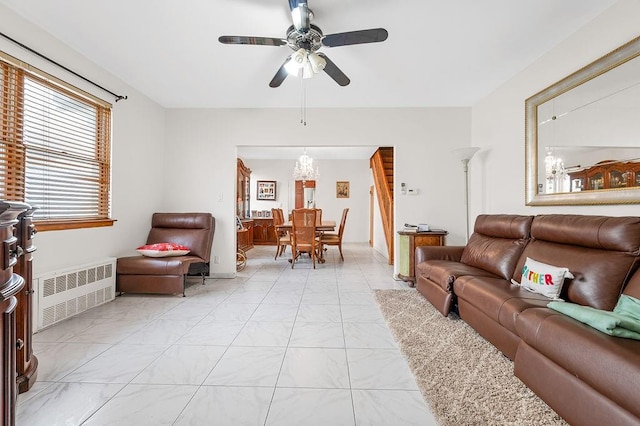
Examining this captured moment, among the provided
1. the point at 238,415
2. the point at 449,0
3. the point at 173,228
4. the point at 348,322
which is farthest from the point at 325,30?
the point at 173,228

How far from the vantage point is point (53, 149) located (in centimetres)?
252

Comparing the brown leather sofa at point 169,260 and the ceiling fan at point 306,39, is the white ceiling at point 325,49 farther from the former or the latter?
the brown leather sofa at point 169,260

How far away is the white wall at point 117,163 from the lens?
235 centimetres

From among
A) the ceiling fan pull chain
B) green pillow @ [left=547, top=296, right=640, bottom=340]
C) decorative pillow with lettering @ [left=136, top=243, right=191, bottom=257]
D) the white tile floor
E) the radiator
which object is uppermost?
the ceiling fan pull chain

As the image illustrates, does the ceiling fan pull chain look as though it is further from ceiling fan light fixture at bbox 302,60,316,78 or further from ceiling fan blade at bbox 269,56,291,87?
ceiling fan light fixture at bbox 302,60,316,78

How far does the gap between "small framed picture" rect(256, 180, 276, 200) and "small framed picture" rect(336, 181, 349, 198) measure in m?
1.90

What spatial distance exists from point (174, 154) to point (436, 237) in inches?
154

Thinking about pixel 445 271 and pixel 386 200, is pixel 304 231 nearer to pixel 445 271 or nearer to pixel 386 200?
pixel 386 200

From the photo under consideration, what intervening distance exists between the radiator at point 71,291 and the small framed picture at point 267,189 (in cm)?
540

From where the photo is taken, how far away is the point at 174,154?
163 inches

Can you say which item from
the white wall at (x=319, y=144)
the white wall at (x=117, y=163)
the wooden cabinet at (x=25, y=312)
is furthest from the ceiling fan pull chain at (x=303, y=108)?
the wooden cabinet at (x=25, y=312)

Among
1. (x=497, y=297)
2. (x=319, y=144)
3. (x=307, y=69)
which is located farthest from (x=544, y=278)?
(x=319, y=144)

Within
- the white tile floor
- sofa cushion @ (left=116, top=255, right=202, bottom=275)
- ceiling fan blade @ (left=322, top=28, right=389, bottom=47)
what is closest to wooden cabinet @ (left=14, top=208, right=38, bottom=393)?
the white tile floor

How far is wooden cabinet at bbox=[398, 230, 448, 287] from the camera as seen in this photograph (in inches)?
145
